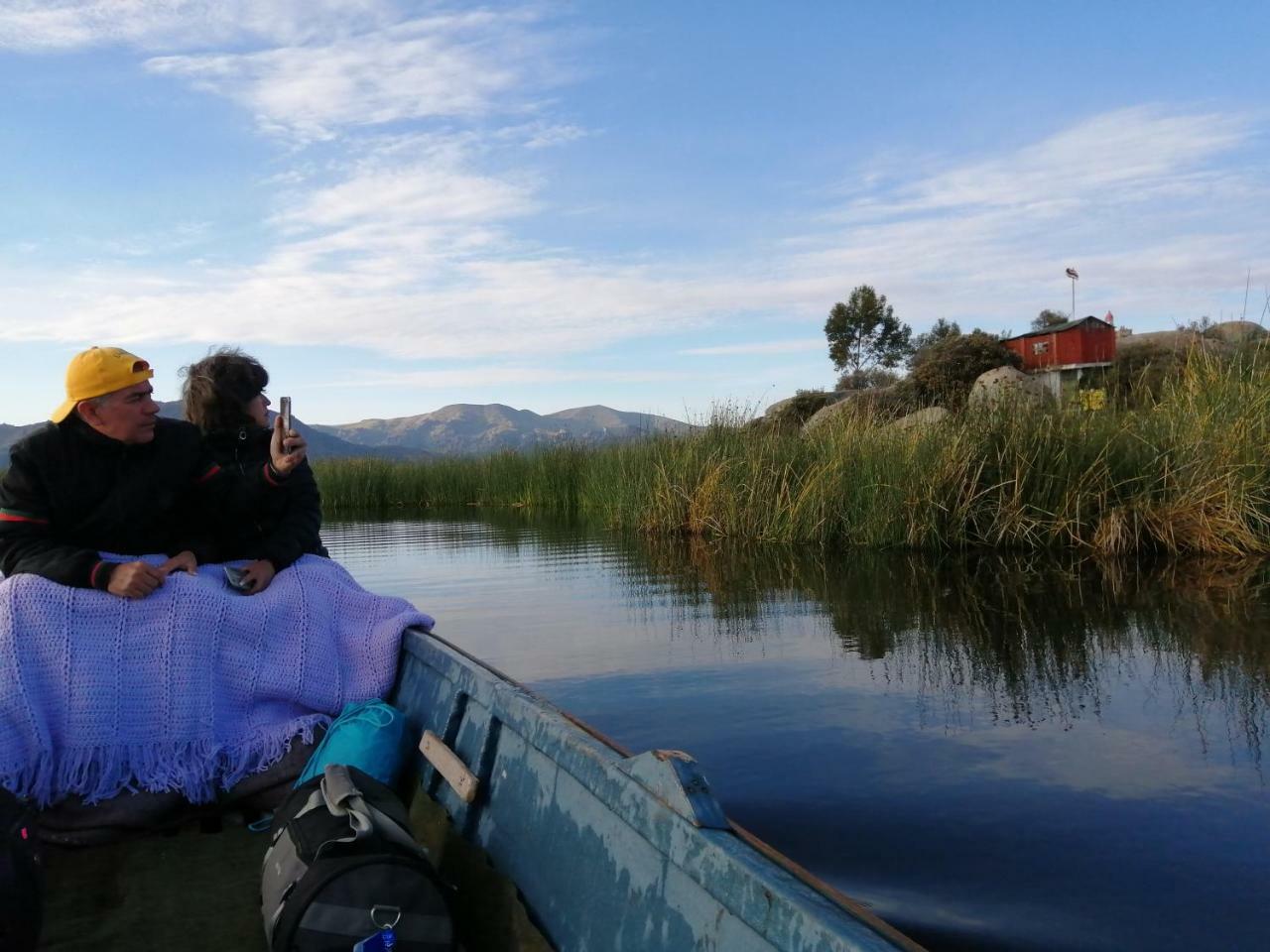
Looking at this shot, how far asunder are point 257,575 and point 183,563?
237 mm

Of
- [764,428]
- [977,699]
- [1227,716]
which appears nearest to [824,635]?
[977,699]

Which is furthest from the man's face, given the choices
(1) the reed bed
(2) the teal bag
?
(1) the reed bed

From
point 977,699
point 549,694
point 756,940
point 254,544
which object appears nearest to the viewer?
point 756,940

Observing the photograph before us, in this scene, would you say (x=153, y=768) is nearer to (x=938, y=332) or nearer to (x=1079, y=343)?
(x=1079, y=343)

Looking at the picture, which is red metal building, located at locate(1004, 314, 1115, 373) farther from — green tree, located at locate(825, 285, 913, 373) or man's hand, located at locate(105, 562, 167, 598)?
man's hand, located at locate(105, 562, 167, 598)

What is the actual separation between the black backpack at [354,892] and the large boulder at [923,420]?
9417 millimetres

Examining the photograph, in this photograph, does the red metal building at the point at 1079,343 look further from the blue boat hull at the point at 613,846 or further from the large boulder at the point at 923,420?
the blue boat hull at the point at 613,846

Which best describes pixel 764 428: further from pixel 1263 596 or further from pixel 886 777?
pixel 886 777

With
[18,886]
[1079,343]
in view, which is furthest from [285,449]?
[1079,343]

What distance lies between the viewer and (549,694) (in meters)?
5.36

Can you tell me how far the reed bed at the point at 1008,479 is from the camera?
8562 mm

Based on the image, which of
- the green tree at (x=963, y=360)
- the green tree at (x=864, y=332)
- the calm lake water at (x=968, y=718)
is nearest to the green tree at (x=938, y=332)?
the green tree at (x=864, y=332)

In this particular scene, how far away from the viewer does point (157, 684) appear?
295cm

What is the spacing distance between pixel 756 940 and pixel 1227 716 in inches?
148
